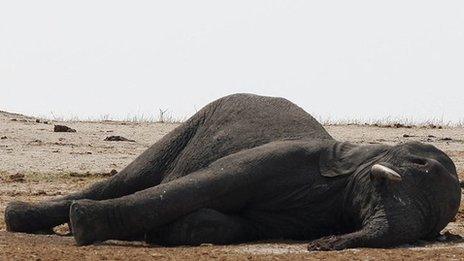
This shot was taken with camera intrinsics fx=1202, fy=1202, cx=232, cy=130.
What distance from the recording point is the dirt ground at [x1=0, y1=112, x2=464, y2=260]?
329 inches

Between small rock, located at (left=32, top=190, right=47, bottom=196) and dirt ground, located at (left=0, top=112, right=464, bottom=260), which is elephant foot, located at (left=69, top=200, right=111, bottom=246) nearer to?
dirt ground, located at (left=0, top=112, right=464, bottom=260)

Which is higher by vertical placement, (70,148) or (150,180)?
(150,180)

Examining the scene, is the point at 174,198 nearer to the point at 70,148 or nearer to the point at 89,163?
the point at 89,163

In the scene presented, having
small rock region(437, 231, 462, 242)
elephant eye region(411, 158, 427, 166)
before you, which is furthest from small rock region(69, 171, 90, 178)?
elephant eye region(411, 158, 427, 166)

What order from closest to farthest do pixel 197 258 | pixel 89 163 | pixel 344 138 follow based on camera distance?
pixel 197 258, pixel 89 163, pixel 344 138

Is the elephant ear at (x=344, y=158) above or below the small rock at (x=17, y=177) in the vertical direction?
above

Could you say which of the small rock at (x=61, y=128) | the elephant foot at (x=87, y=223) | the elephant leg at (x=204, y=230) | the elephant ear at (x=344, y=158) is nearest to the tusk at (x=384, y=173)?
the elephant ear at (x=344, y=158)

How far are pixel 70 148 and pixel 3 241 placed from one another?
9226 mm

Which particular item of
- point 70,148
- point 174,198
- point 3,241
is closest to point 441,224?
point 174,198

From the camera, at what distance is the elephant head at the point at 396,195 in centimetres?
882

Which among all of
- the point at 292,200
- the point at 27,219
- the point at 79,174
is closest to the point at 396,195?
the point at 292,200

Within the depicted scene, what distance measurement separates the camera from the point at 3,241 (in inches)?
378

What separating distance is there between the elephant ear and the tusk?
41 cm

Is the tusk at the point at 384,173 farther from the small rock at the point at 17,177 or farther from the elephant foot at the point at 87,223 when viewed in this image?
the small rock at the point at 17,177
